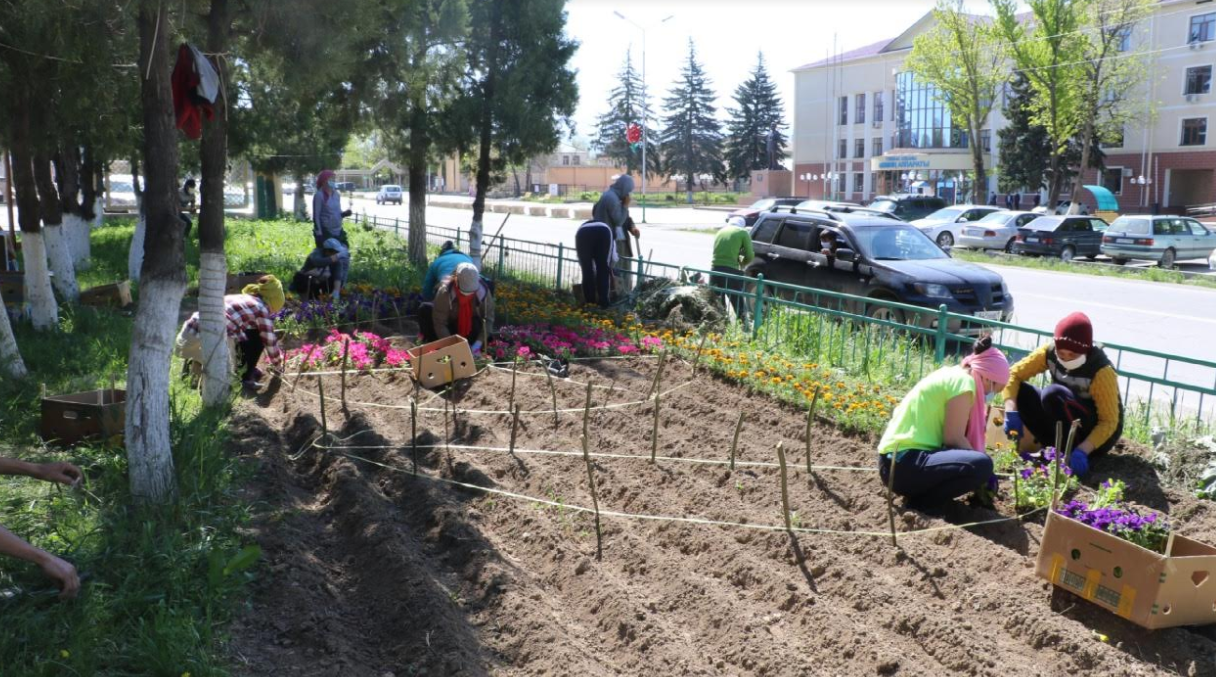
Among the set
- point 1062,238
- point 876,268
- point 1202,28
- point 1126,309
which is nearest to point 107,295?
point 876,268

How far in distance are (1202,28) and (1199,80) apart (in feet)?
7.40

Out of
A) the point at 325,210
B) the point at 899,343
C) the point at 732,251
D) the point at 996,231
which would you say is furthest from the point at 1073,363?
the point at 996,231

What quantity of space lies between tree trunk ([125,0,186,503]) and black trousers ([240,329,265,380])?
2.93 metres

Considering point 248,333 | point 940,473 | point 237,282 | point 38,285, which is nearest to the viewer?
point 940,473

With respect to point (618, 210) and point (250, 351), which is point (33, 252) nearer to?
point (250, 351)

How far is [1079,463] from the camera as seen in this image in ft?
20.0

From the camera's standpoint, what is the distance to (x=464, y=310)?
927 centimetres

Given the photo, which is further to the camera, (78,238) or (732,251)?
(78,238)

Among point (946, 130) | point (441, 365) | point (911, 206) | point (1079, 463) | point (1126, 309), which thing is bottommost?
point (1079, 463)

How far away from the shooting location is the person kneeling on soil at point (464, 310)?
360 inches

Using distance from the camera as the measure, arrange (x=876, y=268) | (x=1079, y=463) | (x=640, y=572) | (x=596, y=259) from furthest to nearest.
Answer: (x=596, y=259) < (x=876, y=268) < (x=1079, y=463) < (x=640, y=572)

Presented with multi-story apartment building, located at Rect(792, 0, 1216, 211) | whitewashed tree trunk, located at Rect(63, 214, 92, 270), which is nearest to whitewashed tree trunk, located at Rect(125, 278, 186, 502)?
whitewashed tree trunk, located at Rect(63, 214, 92, 270)

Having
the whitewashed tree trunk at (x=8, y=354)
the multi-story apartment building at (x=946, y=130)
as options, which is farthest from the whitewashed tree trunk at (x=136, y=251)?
the multi-story apartment building at (x=946, y=130)

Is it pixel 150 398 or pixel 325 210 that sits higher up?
pixel 325 210
